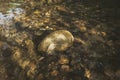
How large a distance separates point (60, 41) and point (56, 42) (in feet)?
0.24

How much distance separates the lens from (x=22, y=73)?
345 cm

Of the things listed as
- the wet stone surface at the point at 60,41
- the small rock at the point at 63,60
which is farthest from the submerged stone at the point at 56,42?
the small rock at the point at 63,60

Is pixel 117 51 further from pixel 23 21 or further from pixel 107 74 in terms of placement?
pixel 23 21

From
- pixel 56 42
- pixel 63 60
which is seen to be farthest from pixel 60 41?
pixel 63 60

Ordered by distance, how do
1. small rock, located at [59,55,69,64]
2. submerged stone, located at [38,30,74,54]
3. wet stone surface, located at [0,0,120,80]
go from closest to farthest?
1. wet stone surface, located at [0,0,120,80]
2. small rock, located at [59,55,69,64]
3. submerged stone, located at [38,30,74,54]

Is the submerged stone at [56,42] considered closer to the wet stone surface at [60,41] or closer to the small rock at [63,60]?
the wet stone surface at [60,41]

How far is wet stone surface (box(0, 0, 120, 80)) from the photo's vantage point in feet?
11.2

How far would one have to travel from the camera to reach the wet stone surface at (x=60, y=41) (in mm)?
3402

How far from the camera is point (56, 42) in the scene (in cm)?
375

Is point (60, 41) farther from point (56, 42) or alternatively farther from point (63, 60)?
point (63, 60)

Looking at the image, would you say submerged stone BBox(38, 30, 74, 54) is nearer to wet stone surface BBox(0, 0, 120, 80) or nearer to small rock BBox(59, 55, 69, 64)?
wet stone surface BBox(0, 0, 120, 80)

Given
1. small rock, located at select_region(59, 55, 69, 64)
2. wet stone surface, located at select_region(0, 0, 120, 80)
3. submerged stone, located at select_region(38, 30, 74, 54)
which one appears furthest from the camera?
submerged stone, located at select_region(38, 30, 74, 54)

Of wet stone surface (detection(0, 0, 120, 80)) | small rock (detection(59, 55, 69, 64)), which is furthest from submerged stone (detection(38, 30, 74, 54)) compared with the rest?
small rock (detection(59, 55, 69, 64))

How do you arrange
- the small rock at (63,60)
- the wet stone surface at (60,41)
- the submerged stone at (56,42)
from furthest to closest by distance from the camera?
the submerged stone at (56,42) → the small rock at (63,60) → the wet stone surface at (60,41)
